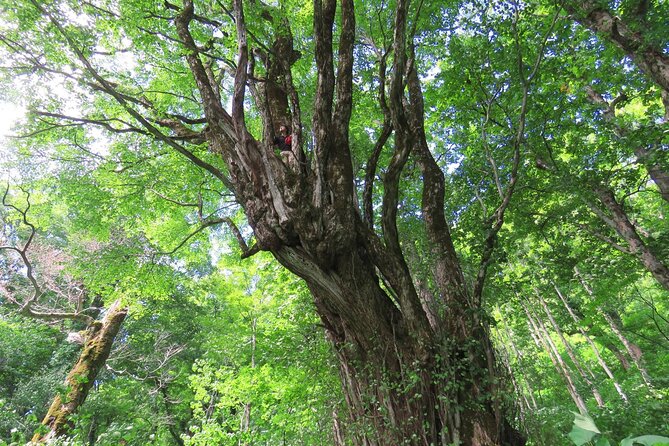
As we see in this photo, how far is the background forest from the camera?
360 centimetres

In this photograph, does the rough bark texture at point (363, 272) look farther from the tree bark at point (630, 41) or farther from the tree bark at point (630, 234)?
the tree bark at point (630, 234)

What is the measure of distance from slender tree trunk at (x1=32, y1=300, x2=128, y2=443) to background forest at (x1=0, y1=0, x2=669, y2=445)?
4 cm

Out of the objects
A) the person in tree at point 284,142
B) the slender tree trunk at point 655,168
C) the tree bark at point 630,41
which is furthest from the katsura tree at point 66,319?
the tree bark at point 630,41

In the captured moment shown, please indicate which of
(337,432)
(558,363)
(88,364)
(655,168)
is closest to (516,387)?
(337,432)

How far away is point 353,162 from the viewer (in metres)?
5.11

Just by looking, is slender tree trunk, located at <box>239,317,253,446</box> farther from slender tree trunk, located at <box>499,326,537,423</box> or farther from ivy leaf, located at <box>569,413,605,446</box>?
ivy leaf, located at <box>569,413,605,446</box>

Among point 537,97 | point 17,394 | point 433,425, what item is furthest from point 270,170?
point 17,394

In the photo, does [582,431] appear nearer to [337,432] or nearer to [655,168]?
[337,432]

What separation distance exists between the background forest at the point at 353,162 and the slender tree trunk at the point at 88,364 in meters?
0.04

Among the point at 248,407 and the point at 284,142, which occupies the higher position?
the point at 284,142

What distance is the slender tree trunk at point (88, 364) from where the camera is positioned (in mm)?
5546

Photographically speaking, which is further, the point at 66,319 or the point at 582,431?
the point at 66,319

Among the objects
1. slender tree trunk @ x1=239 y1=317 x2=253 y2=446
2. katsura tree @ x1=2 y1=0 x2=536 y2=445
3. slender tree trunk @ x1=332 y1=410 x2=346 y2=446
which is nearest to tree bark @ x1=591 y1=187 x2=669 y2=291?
katsura tree @ x1=2 y1=0 x2=536 y2=445

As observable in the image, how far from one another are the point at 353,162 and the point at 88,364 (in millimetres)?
6407
